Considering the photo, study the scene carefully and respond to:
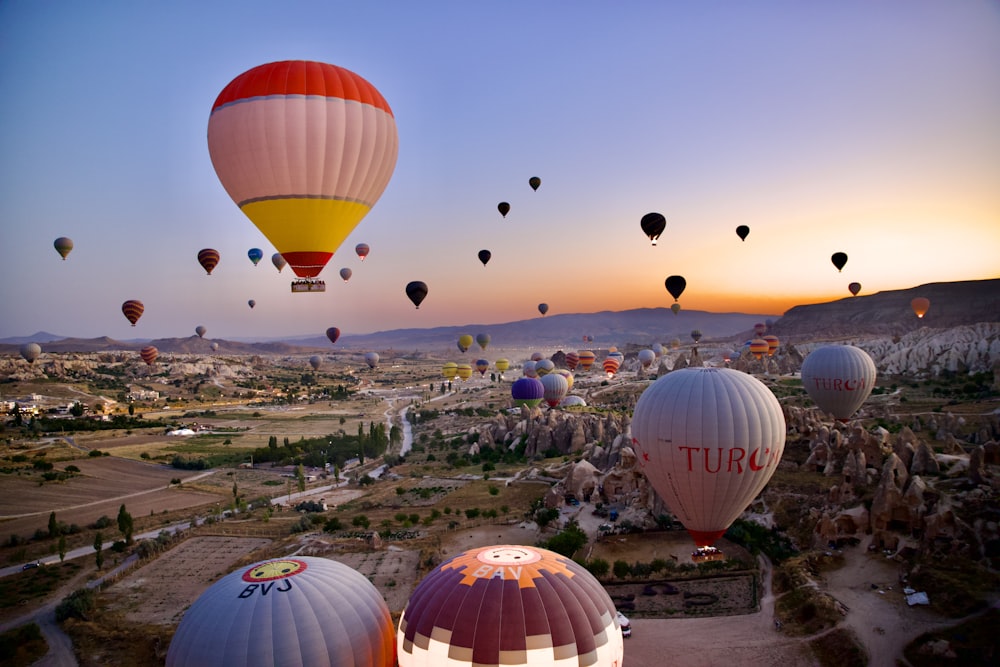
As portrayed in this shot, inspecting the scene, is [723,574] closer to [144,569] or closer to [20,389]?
[144,569]

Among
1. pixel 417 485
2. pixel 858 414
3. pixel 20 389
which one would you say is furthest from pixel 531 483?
pixel 20 389

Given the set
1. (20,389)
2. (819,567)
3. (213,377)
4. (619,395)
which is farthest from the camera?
(213,377)

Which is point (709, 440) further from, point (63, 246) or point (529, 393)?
point (63, 246)

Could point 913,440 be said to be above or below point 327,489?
above

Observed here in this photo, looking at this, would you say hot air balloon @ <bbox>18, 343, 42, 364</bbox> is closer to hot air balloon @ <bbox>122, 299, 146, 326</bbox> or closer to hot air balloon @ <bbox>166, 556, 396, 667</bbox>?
hot air balloon @ <bbox>122, 299, 146, 326</bbox>

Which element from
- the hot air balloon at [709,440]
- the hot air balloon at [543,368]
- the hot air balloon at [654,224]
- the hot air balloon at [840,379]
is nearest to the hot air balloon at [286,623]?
Answer: the hot air balloon at [709,440]

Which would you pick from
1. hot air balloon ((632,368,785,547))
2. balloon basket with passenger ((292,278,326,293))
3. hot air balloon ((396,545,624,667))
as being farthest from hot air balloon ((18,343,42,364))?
hot air balloon ((396,545,624,667))

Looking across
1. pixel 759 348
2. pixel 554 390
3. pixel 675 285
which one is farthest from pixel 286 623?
pixel 759 348

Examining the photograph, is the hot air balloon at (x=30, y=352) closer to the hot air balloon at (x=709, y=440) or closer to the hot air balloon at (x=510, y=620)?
the hot air balloon at (x=709, y=440)
